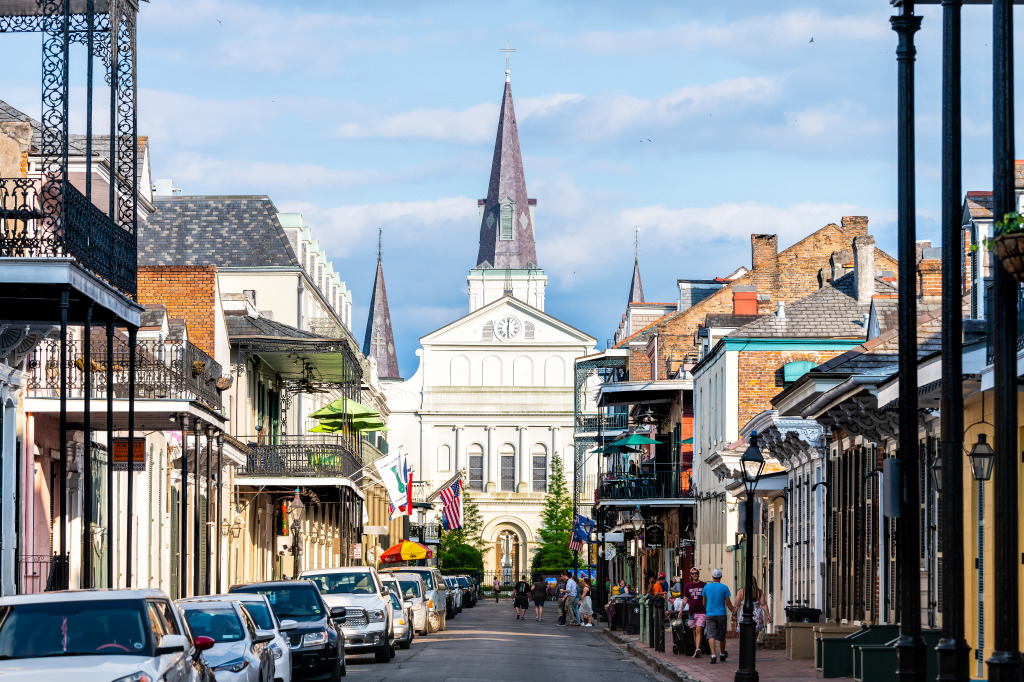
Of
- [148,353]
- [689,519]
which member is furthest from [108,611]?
[689,519]

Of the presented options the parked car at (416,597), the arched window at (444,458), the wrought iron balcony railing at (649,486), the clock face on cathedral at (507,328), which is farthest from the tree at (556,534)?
the parked car at (416,597)

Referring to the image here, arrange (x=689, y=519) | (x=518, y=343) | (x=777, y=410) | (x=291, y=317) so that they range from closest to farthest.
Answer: (x=777, y=410)
(x=689, y=519)
(x=291, y=317)
(x=518, y=343)

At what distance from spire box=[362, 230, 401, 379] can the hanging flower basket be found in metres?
122

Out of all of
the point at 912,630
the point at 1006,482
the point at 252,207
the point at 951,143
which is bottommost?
the point at 912,630

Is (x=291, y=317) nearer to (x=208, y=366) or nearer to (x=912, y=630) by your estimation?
(x=208, y=366)

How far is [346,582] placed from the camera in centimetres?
2844

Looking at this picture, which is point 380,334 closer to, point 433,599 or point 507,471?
point 507,471

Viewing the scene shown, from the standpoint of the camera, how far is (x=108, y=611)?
11531 millimetres

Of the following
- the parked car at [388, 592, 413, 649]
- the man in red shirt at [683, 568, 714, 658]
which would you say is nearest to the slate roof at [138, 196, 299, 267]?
the parked car at [388, 592, 413, 649]

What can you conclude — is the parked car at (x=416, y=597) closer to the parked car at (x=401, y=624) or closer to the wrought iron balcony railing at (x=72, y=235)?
the parked car at (x=401, y=624)

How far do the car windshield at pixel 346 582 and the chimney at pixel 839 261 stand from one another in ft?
91.2

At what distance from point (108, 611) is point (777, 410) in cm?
1984

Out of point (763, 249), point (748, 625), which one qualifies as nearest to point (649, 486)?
point (763, 249)

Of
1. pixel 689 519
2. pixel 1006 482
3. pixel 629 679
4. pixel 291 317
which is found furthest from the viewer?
pixel 291 317
